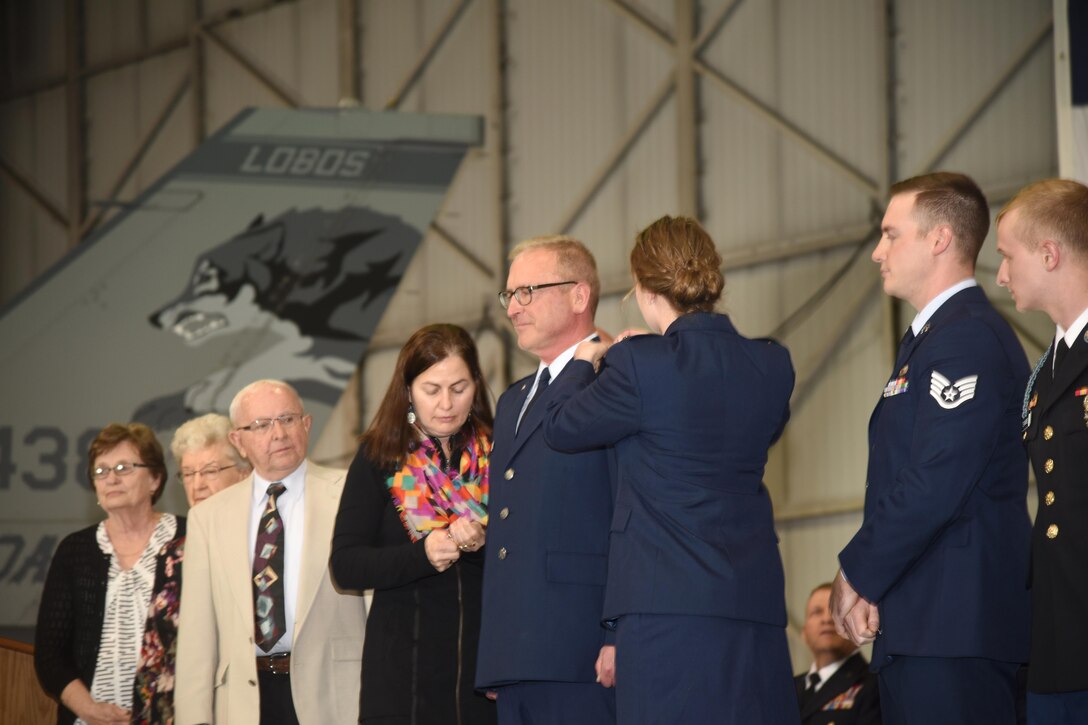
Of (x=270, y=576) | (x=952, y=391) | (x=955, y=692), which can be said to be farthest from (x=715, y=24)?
(x=955, y=692)

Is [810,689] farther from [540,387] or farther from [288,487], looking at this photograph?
[540,387]

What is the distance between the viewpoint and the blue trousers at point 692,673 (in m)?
2.38

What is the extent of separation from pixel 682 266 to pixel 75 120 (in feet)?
28.7

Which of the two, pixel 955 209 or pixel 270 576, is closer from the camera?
pixel 955 209

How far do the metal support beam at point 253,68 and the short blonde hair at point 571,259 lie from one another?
7.03m

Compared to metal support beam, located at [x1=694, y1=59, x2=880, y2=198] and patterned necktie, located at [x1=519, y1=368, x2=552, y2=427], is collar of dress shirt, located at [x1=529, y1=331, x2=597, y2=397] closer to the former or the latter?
patterned necktie, located at [x1=519, y1=368, x2=552, y2=427]

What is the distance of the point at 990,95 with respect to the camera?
699 centimetres

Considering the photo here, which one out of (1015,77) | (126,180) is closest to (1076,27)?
(1015,77)

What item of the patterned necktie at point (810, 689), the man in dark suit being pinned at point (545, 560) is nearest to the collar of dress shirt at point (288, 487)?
the man in dark suit being pinned at point (545, 560)

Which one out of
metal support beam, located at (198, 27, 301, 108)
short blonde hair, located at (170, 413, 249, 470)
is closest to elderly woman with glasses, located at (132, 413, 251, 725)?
short blonde hair, located at (170, 413, 249, 470)

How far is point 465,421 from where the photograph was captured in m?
3.15

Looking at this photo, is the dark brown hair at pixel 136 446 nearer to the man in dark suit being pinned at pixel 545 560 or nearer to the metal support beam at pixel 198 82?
the man in dark suit being pinned at pixel 545 560

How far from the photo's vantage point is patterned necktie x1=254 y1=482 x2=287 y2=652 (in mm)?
3287

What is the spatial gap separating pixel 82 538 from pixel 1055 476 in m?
2.85
